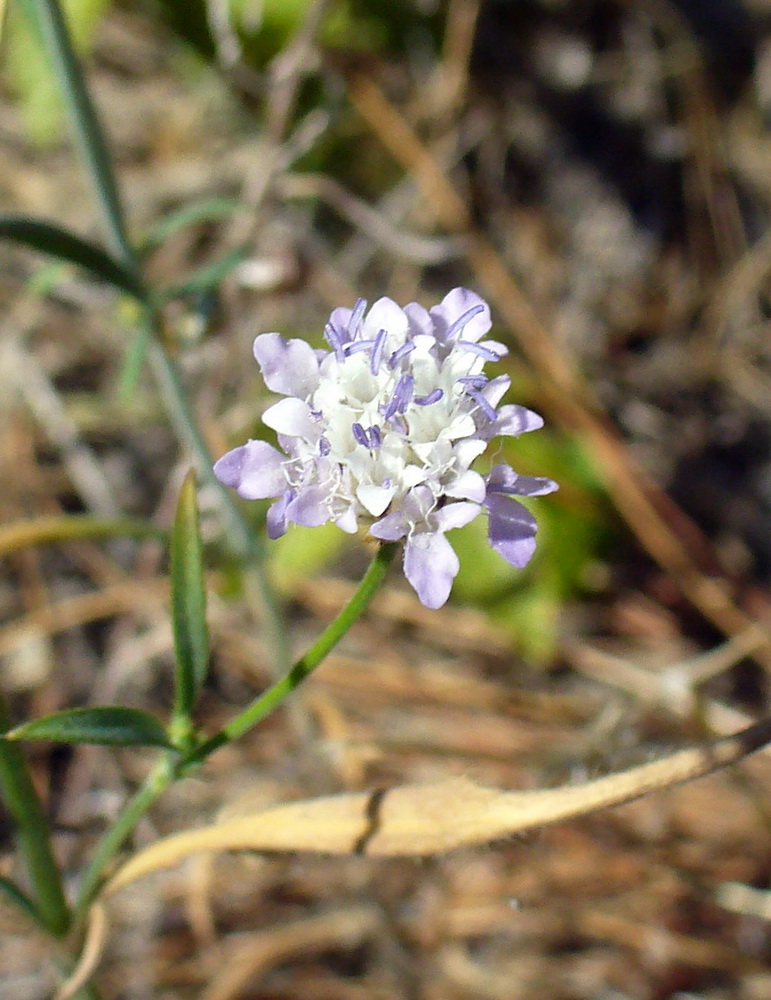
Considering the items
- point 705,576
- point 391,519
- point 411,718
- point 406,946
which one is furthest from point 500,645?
point 391,519

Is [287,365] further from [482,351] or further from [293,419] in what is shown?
[482,351]

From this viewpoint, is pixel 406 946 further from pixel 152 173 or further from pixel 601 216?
pixel 152 173

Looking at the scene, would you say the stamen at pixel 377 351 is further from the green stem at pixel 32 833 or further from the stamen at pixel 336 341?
the green stem at pixel 32 833

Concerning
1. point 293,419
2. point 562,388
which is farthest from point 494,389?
point 562,388

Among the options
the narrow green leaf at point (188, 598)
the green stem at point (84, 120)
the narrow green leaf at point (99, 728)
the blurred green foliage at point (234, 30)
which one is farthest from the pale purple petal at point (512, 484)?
the blurred green foliage at point (234, 30)

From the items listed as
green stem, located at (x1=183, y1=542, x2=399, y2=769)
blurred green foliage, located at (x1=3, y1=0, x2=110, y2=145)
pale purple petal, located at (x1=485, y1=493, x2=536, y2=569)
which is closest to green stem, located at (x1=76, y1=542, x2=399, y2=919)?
green stem, located at (x1=183, y1=542, x2=399, y2=769)

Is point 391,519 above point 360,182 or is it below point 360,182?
below
